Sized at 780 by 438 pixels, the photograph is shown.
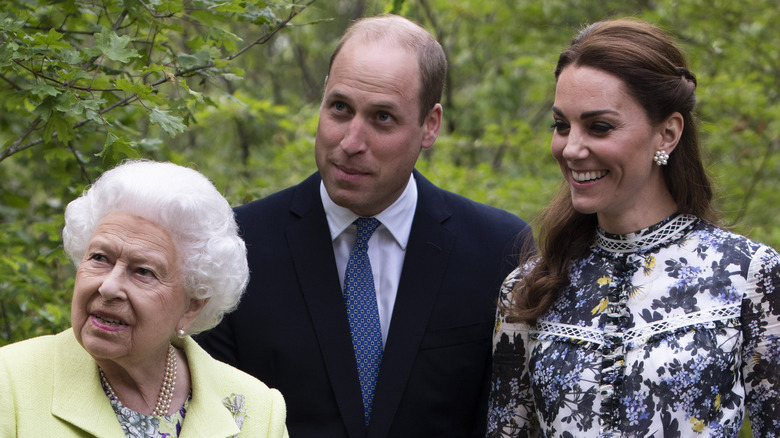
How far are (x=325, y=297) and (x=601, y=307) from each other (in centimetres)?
90

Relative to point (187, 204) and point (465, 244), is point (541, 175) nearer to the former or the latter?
point (465, 244)

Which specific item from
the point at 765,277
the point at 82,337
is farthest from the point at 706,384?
the point at 82,337

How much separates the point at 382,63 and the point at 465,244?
0.73 metres

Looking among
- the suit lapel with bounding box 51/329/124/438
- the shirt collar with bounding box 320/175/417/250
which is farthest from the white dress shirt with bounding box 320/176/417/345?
the suit lapel with bounding box 51/329/124/438

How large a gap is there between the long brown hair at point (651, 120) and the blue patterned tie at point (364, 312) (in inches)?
18.6

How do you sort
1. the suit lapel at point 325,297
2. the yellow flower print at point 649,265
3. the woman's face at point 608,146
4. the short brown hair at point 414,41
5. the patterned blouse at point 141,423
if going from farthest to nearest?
the short brown hair at point 414,41 → the suit lapel at point 325,297 → the yellow flower print at point 649,265 → the woman's face at point 608,146 → the patterned blouse at point 141,423

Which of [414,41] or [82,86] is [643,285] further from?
[82,86]

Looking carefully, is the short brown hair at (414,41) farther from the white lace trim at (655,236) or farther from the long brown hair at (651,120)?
the white lace trim at (655,236)

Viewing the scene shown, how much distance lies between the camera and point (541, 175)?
816cm

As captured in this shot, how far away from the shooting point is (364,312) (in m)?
3.10

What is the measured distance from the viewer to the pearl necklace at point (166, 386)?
241cm

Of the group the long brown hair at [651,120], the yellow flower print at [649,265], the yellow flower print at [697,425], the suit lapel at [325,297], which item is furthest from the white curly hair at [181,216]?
the yellow flower print at [697,425]

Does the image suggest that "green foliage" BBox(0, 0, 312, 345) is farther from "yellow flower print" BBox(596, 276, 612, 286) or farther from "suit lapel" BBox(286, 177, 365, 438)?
"yellow flower print" BBox(596, 276, 612, 286)

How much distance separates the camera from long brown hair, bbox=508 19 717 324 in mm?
2691
